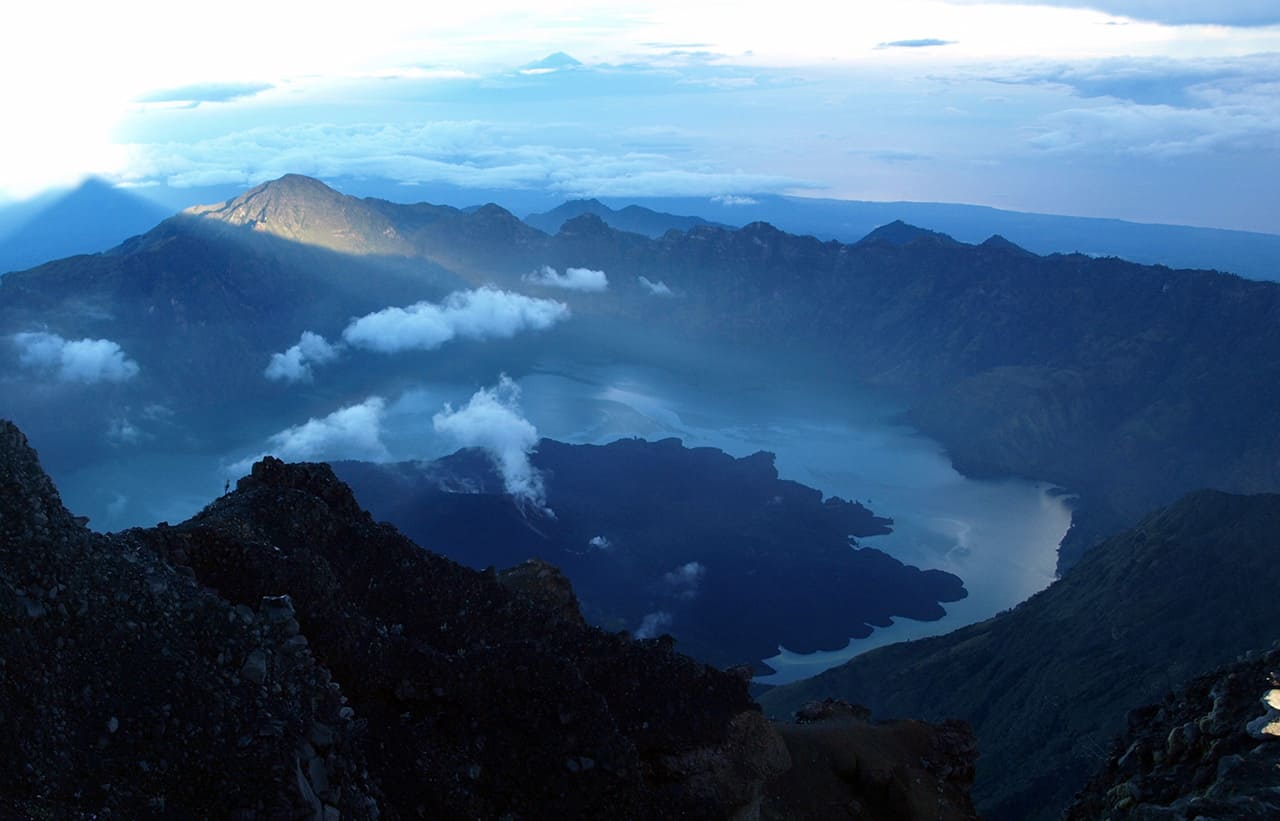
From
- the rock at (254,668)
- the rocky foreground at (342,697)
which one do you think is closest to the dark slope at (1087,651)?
the rocky foreground at (342,697)

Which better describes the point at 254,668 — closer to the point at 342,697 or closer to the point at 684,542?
the point at 342,697

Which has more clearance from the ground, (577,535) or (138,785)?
(138,785)

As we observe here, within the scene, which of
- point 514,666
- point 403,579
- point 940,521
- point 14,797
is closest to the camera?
point 14,797

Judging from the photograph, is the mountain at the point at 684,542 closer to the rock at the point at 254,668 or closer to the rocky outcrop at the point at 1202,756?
the rocky outcrop at the point at 1202,756

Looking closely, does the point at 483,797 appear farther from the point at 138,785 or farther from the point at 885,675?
the point at 885,675

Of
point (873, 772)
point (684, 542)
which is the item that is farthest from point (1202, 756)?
point (684, 542)

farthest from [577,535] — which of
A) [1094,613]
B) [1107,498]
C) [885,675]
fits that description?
[1107,498]

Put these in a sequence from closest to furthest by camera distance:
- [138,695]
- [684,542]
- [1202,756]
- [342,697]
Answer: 1. [138,695]
2. [342,697]
3. [1202,756]
4. [684,542]
